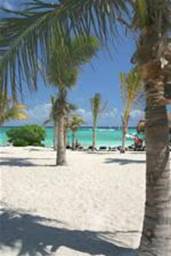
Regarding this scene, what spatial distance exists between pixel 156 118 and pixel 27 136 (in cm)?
2952

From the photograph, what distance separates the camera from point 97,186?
988 centimetres

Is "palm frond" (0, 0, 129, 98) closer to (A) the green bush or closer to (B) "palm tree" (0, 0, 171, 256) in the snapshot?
(B) "palm tree" (0, 0, 171, 256)

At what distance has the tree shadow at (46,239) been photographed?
195 inches

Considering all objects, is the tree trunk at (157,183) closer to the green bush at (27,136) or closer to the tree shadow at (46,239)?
the tree shadow at (46,239)

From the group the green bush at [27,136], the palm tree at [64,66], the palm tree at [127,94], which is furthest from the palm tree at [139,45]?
the green bush at [27,136]

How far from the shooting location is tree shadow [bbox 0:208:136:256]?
4.96m

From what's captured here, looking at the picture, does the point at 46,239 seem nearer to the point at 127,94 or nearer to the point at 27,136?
the point at 127,94

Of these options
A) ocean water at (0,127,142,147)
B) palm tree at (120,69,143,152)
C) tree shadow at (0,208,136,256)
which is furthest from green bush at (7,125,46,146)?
tree shadow at (0,208,136,256)

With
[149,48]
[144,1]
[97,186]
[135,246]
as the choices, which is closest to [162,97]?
[149,48]

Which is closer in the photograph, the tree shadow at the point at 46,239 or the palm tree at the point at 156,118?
the palm tree at the point at 156,118

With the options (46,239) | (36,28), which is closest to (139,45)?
(36,28)

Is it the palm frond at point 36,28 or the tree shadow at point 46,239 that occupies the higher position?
the palm frond at point 36,28

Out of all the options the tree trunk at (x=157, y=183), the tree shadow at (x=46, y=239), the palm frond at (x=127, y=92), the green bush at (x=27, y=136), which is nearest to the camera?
the tree trunk at (x=157, y=183)

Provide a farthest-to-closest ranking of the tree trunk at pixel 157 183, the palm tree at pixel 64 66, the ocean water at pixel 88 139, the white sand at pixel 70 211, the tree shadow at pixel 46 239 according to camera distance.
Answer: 1. the ocean water at pixel 88 139
2. the white sand at pixel 70 211
3. the tree shadow at pixel 46 239
4. the palm tree at pixel 64 66
5. the tree trunk at pixel 157 183
